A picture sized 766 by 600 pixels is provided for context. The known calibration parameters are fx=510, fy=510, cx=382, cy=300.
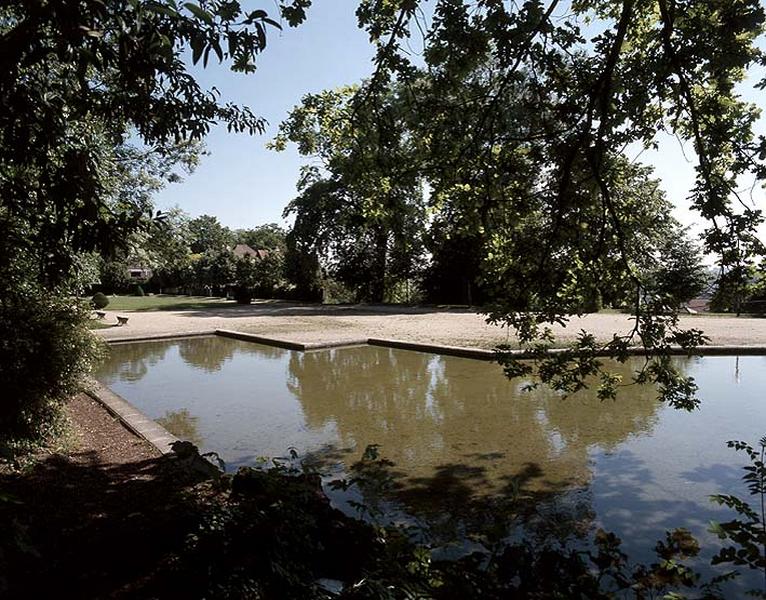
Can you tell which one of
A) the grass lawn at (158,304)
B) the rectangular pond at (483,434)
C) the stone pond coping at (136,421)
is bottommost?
the rectangular pond at (483,434)

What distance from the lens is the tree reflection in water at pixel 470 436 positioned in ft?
12.9

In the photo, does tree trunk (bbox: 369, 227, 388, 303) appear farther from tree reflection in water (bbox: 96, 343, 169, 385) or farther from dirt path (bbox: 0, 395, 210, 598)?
dirt path (bbox: 0, 395, 210, 598)

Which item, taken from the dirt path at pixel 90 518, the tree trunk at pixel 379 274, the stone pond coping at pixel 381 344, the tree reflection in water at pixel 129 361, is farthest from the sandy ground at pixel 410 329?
the tree trunk at pixel 379 274

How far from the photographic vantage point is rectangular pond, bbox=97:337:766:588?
395 cm

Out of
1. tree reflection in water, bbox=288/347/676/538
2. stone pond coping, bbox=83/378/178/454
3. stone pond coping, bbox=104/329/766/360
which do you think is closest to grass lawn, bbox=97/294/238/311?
stone pond coping, bbox=104/329/766/360

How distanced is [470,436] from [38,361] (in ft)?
14.5

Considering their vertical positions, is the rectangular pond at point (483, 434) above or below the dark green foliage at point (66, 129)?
below

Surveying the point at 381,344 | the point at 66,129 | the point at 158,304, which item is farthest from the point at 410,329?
the point at 158,304

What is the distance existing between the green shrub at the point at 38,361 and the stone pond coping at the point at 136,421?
0.47 meters

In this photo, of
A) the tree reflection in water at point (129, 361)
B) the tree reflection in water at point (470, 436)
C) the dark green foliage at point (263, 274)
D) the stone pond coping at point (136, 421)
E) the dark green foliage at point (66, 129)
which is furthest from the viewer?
the dark green foliage at point (263, 274)

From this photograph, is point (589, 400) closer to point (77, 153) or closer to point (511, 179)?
point (511, 179)

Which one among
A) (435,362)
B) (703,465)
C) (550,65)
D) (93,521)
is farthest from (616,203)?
(435,362)

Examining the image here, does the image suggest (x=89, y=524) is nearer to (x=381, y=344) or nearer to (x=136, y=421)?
(x=136, y=421)

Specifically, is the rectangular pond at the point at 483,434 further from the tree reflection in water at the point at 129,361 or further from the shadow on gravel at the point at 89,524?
the shadow on gravel at the point at 89,524
